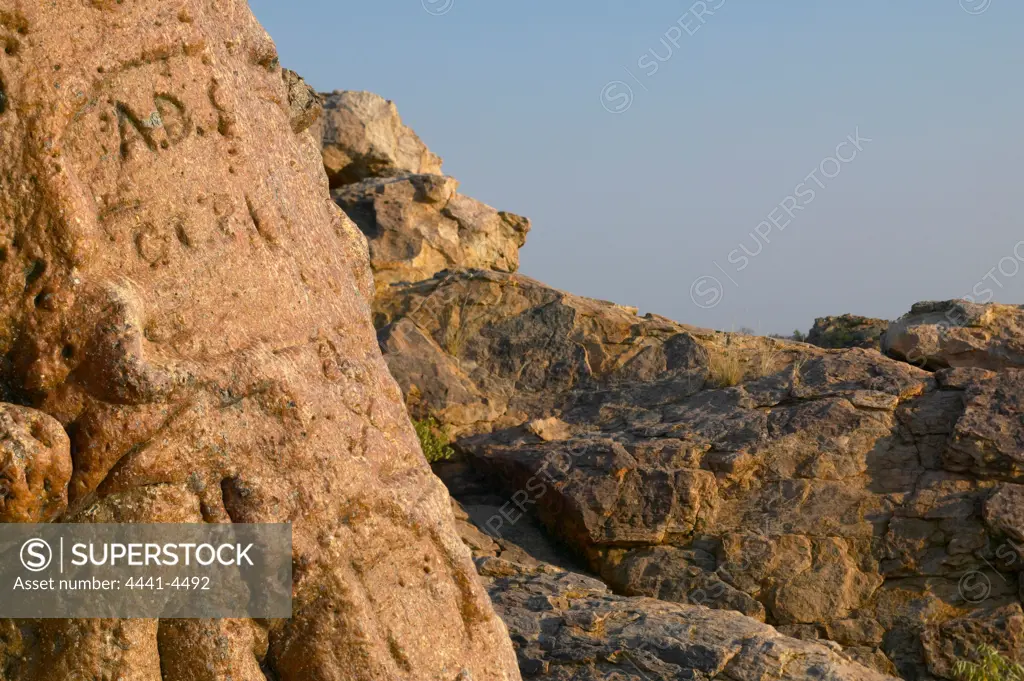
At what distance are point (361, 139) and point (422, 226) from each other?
2498 mm

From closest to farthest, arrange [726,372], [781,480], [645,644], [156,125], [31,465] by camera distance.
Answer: [31,465]
[156,125]
[645,644]
[781,480]
[726,372]

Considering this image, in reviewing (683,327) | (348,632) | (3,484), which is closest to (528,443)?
(683,327)

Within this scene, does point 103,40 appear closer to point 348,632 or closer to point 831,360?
point 348,632

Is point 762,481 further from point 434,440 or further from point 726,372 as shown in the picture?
point 434,440

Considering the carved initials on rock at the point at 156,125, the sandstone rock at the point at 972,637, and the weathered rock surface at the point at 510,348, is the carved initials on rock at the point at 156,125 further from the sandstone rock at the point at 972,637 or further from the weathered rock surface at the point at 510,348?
the sandstone rock at the point at 972,637

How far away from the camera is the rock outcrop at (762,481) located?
21.9 feet

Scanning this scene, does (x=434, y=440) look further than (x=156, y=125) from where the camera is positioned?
Yes

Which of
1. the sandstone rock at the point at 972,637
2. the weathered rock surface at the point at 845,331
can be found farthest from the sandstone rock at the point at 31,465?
the weathered rock surface at the point at 845,331

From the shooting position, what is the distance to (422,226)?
12305 millimetres

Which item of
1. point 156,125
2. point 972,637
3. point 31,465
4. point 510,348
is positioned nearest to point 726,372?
point 510,348

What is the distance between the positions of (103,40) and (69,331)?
991 mm

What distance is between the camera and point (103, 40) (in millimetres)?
3264

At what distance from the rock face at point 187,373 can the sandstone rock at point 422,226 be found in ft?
25.3

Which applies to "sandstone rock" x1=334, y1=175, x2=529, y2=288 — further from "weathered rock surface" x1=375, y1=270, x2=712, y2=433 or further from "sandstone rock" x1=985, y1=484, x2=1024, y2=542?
"sandstone rock" x1=985, y1=484, x2=1024, y2=542
